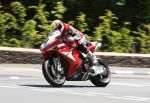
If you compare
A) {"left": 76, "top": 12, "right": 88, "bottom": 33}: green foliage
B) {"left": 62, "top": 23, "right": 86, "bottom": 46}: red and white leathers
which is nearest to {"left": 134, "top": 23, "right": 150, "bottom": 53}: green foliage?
{"left": 76, "top": 12, "right": 88, "bottom": 33}: green foliage

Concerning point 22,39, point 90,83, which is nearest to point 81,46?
point 90,83

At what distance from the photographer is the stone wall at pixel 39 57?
2267 centimetres

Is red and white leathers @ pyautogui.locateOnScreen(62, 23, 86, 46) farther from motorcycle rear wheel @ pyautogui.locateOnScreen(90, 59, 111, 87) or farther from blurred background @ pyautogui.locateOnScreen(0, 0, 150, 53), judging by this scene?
blurred background @ pyautogui.locateOnScreen(0, 0, 150, 53)

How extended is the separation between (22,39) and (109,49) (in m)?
3.12

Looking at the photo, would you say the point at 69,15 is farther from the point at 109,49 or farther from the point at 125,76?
the point at 125,76

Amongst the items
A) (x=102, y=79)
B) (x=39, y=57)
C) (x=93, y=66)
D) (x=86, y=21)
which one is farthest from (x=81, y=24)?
(x=93, y=66)

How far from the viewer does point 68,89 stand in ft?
49.9

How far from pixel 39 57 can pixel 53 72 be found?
7605 millimetres

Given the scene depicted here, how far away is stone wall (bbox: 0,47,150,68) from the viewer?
22.7 m

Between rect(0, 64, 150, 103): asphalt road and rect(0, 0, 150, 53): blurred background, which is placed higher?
rect(0, 64, 150, 103): asphalt road

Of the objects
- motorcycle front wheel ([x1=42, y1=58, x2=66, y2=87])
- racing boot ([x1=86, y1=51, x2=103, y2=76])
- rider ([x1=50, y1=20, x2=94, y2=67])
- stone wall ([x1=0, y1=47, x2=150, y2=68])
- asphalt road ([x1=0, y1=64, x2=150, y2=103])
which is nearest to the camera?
asphalt road ([x1=0, y1=64, x2=150, y2=103])

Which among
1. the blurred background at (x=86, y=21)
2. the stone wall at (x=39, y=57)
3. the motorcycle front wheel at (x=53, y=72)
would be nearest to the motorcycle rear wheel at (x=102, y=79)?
the motorcycle front wheel at (x=53, y=72)

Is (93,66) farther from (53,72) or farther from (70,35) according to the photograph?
(53,72)

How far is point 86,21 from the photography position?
28859 mm
